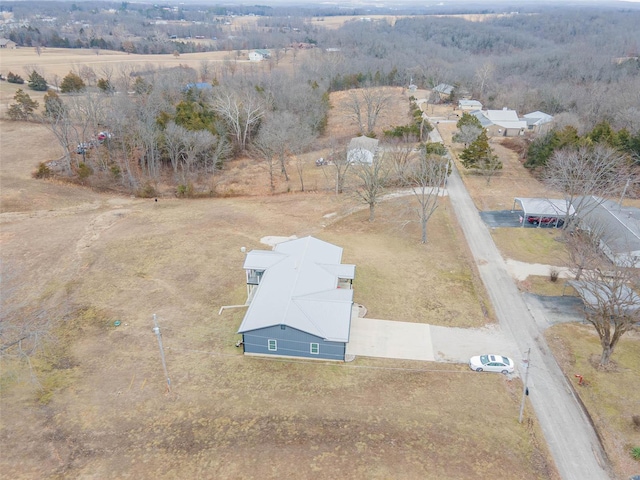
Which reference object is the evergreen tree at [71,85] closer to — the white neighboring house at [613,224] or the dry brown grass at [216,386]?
the dry brown grass at [216,386]

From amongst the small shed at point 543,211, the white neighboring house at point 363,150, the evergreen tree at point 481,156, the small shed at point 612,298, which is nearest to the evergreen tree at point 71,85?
the white neighboring house at point 363,150

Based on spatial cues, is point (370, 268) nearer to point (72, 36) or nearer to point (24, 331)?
point (24, 331)

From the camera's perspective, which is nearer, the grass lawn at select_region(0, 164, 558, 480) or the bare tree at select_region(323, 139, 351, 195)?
the grass lawn at select_region(0, 164, 558, 480)

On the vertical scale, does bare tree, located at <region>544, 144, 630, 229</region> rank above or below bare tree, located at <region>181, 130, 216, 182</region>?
above

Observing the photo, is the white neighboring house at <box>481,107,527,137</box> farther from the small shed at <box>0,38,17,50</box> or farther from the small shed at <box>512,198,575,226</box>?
the small shed at <box>0,38,17,50</box>

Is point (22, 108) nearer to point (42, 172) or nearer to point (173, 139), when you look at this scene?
point (42, 172)

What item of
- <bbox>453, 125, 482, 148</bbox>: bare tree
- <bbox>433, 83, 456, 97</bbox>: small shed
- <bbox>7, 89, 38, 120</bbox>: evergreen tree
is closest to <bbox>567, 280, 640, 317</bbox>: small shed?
<bbox>453, 125, 482, 148</bbox>: bare tree
